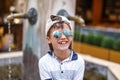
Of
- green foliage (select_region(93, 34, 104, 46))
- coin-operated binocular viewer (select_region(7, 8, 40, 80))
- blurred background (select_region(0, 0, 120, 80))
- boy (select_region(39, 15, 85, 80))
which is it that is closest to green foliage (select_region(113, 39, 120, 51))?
blurred background (select_region(0, 0, 120, 80))

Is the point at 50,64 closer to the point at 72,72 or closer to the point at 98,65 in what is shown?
the point at 72,72

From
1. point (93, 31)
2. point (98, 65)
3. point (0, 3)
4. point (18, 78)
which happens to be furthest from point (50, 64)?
point (0, 3)

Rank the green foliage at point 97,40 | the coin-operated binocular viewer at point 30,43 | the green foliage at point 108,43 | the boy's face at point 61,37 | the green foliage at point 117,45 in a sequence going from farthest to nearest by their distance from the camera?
the green foliage at point 97,40
the green foliage at point 108,43
the green foliage at point 117,45
the coin-operated binocular viewer at point 30,43
the boy's face at point 61,37

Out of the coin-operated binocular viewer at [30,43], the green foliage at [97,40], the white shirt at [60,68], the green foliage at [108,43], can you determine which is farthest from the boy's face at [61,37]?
the green foliage at [97,40]

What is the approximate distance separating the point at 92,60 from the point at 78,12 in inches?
458

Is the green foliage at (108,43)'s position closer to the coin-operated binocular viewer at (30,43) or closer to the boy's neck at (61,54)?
the coin-operated binocular viewer at (30,43)

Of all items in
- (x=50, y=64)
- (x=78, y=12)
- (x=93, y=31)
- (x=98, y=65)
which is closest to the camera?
(x=50, y=64)

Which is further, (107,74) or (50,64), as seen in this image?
(107,74)

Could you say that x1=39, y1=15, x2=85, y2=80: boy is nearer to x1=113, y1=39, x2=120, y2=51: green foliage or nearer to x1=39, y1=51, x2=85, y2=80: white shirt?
x1=39, y1=51, x2=85, y2=80: white shirt

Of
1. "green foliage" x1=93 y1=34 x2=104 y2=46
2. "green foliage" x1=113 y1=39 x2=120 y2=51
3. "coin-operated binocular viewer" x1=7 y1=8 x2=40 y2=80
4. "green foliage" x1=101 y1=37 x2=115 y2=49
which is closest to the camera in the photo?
"coin-operated binocular viewer" x1=7 y1=8 x2=40 y2=80

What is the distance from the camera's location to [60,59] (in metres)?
2.69

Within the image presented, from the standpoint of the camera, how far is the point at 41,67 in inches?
105

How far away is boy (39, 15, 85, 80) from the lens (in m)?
2.63

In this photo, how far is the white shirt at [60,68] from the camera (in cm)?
264
